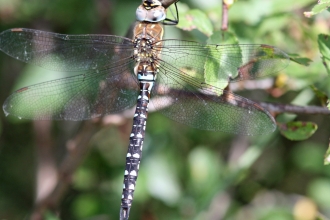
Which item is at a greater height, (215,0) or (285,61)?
(215,0)

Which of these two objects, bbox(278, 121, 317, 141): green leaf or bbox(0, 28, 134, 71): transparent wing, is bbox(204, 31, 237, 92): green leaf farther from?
bbox(0, 28, 134, 71): transparent wing

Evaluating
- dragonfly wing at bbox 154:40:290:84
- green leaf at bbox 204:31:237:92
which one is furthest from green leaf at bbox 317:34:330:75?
green leaf at bbox 204:31:237:92

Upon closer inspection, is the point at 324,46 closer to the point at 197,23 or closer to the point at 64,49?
the point at 197,23

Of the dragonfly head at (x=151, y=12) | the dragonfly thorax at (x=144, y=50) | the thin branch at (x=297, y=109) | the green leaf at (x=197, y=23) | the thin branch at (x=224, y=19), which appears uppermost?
the dragonfly head at (x=151, y=12)

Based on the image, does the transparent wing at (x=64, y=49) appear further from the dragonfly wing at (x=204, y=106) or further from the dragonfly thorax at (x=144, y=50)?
the dragonfly wing at (x=204, y=106)

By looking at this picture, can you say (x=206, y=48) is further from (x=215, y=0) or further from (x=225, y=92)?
(x=215, y=0)

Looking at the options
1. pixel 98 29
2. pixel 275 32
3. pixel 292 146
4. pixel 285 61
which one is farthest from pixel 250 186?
pixel 285 61

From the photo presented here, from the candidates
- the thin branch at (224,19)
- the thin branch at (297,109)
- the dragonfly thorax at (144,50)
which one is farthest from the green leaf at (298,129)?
the dragonfly thorax at (144,50)

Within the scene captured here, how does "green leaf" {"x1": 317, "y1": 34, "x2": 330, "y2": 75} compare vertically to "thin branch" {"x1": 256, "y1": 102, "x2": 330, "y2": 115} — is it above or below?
above
